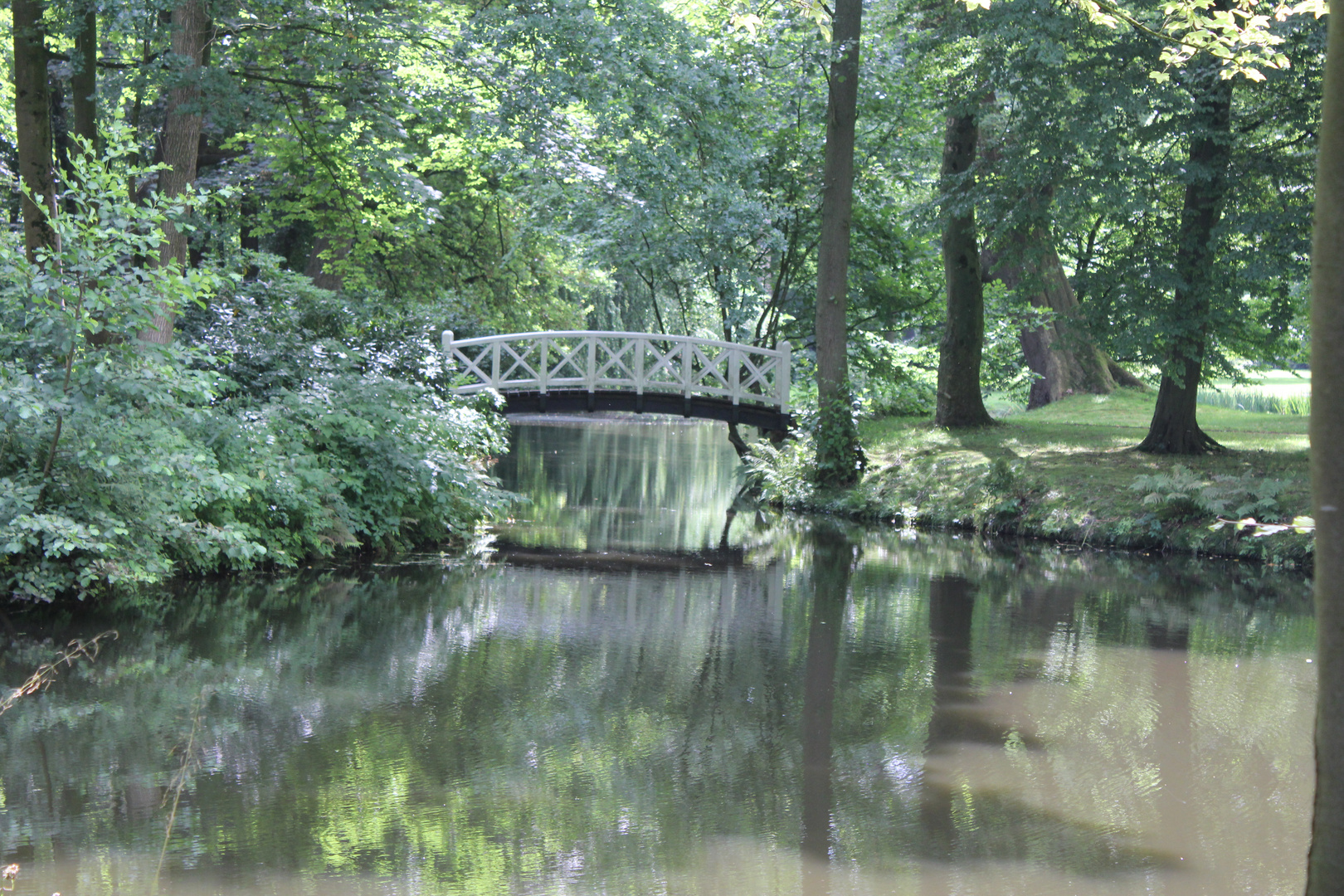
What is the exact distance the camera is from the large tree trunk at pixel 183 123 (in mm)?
9242

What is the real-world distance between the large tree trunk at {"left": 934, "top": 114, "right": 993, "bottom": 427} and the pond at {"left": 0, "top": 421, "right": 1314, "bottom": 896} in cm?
745

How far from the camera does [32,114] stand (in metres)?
8.77

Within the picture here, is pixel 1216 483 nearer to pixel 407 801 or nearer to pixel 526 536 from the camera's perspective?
pixel 526 536

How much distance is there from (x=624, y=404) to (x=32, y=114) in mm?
9156

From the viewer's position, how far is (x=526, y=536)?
12336mm

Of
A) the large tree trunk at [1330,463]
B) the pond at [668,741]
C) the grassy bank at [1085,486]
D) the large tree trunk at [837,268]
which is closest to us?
the large tree trunk at [1330,463]

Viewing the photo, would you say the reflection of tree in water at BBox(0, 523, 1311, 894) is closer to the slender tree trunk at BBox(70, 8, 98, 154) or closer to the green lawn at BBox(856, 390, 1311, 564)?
the green lawn at BBox(856, 390, 1311, 564)

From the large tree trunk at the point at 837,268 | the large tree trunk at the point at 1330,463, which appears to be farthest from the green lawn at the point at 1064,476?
the large tree trunk at the point at 1330,463

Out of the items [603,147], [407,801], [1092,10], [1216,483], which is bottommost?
[407,801]

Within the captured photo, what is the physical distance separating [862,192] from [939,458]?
5.23m

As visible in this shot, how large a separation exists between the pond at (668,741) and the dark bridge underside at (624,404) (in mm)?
6981

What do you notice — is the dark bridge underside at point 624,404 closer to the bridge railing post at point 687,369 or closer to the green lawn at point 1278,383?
the bridge railing post at point 687,369

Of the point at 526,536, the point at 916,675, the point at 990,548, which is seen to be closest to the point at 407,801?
the point at 916,675

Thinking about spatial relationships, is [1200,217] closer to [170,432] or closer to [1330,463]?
[170,432]
